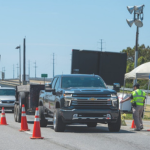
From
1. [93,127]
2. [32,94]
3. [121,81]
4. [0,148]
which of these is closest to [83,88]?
[93,127]

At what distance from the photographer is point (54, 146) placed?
11.8 m

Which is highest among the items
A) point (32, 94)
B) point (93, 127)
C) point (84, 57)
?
point (84, 57)

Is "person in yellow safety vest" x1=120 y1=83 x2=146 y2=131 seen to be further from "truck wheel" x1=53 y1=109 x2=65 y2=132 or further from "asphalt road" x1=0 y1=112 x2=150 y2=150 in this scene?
"truck wheel" x1=53 y1=109 x2=65 y2=132

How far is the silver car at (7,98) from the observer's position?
3152 centimetres

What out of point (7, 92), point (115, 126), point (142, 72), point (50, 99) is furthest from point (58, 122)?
point (7, 92)

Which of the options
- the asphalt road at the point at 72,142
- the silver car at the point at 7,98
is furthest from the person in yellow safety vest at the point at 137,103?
the silver car at the point at 7,98

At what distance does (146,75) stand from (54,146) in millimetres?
15333

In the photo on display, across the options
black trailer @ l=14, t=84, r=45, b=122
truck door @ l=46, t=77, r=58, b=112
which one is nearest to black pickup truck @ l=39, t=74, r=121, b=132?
truck door @ l=46, t=77, r=58, b=112

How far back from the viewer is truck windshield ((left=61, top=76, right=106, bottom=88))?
17047 millimetres

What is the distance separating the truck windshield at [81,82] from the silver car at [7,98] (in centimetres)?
1489

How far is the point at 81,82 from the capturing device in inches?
675

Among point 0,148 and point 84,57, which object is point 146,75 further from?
point 0,148

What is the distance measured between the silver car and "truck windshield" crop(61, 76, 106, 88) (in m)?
14.9

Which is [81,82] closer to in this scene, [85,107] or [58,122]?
[85,107]
